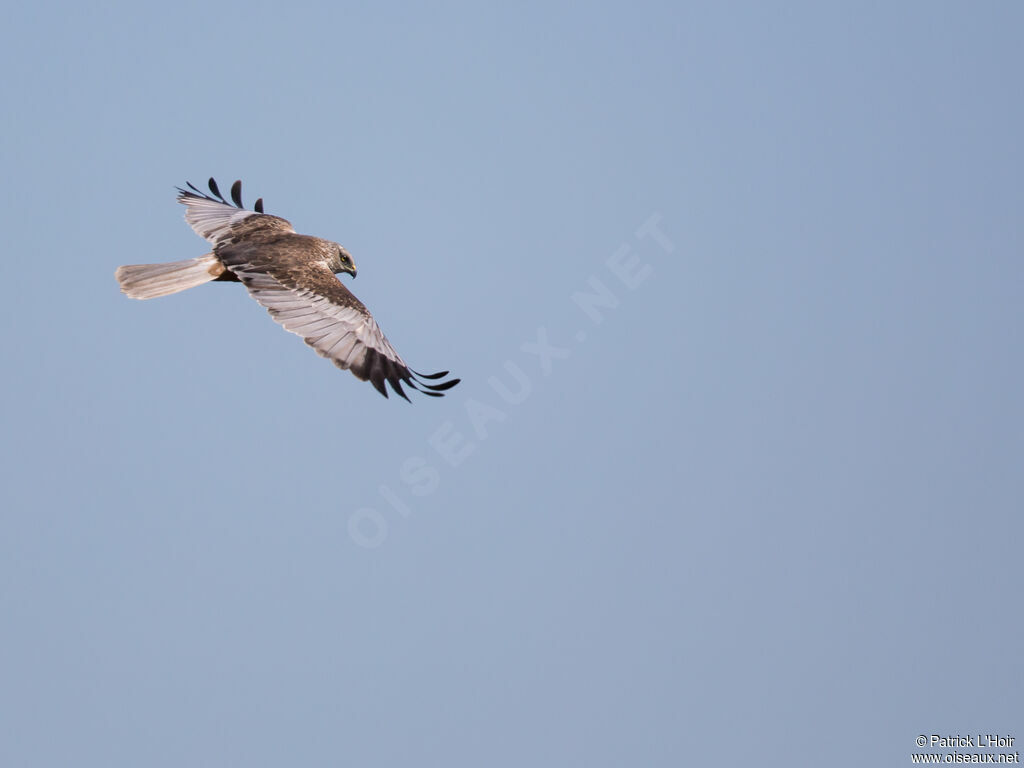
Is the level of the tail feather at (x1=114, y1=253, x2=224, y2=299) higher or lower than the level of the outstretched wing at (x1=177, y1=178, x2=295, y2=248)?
lower

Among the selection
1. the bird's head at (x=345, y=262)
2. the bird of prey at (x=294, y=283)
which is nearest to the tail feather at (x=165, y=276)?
the bird of prey at (x=294, y=283)

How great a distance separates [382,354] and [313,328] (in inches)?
32.2

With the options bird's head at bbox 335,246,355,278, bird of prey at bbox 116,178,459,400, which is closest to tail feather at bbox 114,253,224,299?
bird of prey at bbox 116,178,459,400

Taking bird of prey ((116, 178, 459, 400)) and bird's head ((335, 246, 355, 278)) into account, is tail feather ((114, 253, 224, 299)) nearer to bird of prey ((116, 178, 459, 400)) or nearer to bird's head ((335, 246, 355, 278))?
bird of prey ((116, 178, 459, 400))

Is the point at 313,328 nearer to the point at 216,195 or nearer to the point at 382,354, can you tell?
the point at 382,354

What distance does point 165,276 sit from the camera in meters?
15.6

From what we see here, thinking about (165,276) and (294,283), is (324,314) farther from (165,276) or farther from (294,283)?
(165,276)

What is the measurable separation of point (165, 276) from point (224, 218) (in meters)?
3.00

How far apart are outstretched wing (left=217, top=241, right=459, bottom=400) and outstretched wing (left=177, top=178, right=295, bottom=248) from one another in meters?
1.51

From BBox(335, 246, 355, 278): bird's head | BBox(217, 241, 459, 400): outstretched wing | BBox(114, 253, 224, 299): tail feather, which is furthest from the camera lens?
BBox(335, 246, 355, 278): bird's head

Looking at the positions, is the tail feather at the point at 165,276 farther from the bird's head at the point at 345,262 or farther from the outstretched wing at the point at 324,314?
the bird's head at the point at 345,262

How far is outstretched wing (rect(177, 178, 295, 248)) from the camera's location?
1723 centimetres

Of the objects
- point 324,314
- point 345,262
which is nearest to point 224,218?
point 345,262

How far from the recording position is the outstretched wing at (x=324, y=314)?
1383 cm
